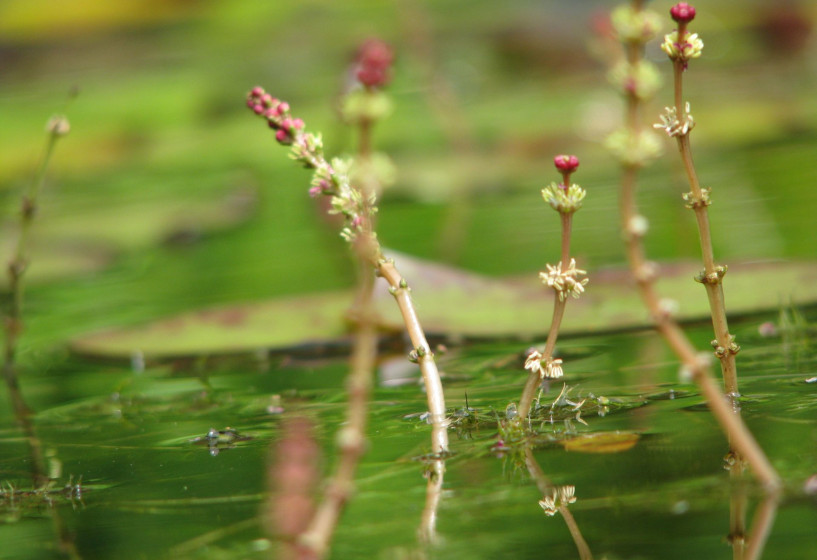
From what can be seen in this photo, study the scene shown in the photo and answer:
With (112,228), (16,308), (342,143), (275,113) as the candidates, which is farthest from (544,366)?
(342,143)

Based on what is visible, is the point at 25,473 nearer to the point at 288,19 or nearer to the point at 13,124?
the point at 13,124

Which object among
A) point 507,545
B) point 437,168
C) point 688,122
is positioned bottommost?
point 507,545

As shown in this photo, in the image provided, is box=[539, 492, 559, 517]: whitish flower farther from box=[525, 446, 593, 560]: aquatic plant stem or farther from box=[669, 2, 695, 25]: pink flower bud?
box=[669, 2, 695, 25]: pink flower bud

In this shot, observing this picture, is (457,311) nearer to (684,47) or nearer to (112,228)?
(684,47)

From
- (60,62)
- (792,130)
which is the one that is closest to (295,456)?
(792,130)

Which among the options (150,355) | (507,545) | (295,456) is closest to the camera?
(507,545)

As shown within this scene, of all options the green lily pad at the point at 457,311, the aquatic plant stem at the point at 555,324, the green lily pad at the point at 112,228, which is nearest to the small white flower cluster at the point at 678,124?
the aquatic plant stem at the point at 555,324

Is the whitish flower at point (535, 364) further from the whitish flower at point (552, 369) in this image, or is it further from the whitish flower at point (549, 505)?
the whitish flower at point (549, 505)
